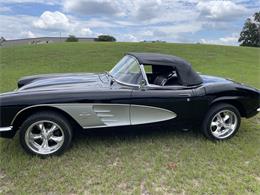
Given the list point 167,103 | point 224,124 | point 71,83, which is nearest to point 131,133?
point 167,103

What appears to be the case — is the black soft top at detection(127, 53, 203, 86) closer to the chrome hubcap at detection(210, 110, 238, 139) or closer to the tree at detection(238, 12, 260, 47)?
the chrome hubcap at detection(210, 110, 238, 139)

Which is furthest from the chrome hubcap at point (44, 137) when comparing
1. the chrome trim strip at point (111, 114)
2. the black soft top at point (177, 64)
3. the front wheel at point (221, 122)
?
the front wheel at point (221, 122)

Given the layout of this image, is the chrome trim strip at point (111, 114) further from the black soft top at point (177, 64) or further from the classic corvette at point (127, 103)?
the black soft top at point (177, 64)

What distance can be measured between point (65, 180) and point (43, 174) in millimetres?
334

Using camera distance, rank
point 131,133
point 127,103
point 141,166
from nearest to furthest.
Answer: point 141,166, point 127,103, point 131,133

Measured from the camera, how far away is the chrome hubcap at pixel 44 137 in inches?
143

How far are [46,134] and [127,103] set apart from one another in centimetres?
121

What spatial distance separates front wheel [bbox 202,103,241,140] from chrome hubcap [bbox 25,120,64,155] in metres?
2.28

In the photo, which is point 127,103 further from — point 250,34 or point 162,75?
point 250,34

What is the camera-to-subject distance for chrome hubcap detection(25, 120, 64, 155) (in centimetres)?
363

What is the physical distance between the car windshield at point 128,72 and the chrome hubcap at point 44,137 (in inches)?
49.5

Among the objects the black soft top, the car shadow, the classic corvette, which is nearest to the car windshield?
the classic corvette

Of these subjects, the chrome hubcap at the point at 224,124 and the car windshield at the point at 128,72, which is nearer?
the car windshield at the point at 128,72

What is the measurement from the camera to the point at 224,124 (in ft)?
14.3
